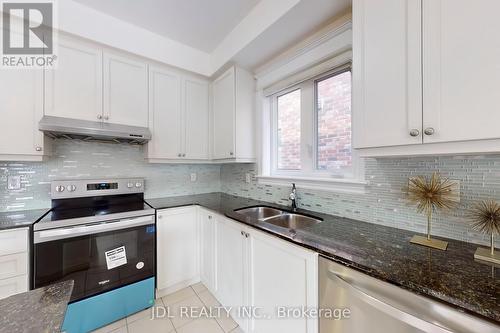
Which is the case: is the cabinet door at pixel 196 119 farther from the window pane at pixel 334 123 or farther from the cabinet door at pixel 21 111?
the window pane at pixel 334 123

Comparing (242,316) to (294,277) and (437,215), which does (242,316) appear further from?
(437,215)

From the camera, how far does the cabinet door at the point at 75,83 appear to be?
157 cm

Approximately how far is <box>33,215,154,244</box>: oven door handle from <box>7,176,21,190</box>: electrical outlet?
2.32 ft

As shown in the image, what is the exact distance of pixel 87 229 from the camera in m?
1.43

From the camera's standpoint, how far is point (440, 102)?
31.4 inches

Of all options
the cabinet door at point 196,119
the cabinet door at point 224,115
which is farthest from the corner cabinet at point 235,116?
Answer: the cabinet door at point 196,119

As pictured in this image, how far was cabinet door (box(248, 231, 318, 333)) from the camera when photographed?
3.22ft

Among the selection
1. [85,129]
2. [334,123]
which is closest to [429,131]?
[334,123]

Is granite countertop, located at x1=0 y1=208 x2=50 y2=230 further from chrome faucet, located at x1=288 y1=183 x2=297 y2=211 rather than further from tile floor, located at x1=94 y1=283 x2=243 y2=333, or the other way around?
chrome faucet, located at x1=288 y1=183 x2=297 y2=211

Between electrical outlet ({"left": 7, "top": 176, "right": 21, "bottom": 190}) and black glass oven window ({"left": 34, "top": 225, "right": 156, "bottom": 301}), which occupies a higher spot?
electrical outlet ({"left": 7, "top": 176, "right": 21, "bottom": 190})

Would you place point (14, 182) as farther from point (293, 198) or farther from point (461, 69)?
point (461, 69)

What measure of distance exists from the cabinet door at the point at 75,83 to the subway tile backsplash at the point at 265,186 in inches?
15.9

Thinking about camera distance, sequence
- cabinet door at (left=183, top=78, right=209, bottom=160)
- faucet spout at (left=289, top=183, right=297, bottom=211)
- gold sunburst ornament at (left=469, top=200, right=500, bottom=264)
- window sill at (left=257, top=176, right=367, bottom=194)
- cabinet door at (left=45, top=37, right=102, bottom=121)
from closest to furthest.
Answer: gold sunburst ornament at (left=469, top=200, right=500, bottom=264)
window sill at (left=257, top=176, right=367, bottom=194)
cabinet door at (left=45, top=37, right=102, bottom=121)
faucet spout at (left=289, top=183, right=297, bottom=211)
cabinet door at (left=183, top=78, right=209, bottom=160)

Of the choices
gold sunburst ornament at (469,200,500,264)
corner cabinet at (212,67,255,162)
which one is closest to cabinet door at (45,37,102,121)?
corner cabinet at (212,67,255,162)
